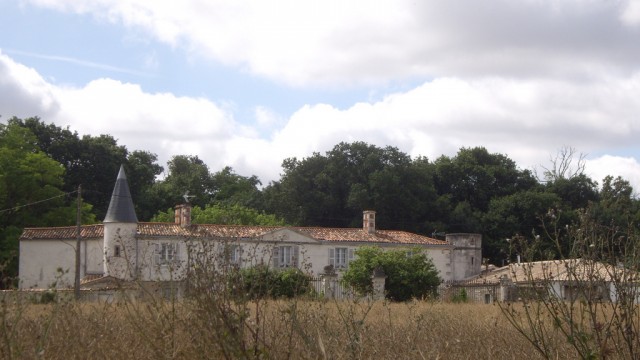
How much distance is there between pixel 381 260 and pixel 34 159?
23021mm

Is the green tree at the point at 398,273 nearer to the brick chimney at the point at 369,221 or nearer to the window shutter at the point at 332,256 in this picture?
the window shutter at the point at 332,256

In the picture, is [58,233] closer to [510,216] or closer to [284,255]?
[284,255]

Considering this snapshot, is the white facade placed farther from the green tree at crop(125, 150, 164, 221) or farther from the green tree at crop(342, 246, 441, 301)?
the green tree at crop(125, 150, 164, 221)

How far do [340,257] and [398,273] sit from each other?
990cm

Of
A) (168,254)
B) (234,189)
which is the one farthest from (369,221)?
(234,189)

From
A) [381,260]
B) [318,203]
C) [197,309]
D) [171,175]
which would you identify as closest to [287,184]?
[318,203]

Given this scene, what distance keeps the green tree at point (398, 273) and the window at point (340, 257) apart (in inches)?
295

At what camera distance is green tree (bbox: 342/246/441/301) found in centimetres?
3797

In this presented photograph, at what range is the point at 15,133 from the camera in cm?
5297

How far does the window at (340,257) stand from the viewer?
156ft

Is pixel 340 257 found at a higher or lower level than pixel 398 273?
higher

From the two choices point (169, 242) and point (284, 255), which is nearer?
point (169, 242)

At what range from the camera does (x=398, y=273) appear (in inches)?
1508

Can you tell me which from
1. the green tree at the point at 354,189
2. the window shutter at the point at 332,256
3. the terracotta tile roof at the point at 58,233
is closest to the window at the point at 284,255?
the window shutter at the point at 332,256
